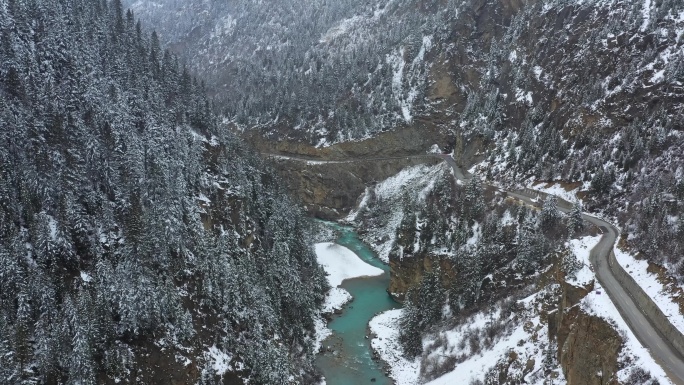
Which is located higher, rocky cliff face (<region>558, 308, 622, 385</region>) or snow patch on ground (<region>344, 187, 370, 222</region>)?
snow patch on ground (<region>344, 187, 370, 222</region>)

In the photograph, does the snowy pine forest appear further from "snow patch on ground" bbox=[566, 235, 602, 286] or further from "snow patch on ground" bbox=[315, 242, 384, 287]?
"snow patch on ground" bbox=[315, 242, 384, 287]

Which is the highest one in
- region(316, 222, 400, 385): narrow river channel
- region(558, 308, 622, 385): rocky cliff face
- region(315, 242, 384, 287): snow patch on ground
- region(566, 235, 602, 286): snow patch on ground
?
region(315, 242, 384, 287): snow patch on ground

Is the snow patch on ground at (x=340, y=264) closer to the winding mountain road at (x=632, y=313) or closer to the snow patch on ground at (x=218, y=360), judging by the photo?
the snow patch on ground at (x=218, y=360)

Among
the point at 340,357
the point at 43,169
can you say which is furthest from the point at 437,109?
the point at 43,169

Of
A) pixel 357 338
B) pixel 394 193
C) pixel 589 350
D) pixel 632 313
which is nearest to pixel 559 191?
pixel 357 338

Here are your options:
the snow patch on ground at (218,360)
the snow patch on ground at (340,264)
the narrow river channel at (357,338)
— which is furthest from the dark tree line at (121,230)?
the snow patch on ground at (340,264)

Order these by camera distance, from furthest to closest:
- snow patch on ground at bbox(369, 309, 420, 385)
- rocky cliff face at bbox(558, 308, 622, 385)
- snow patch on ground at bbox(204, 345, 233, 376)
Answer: snow patch on ground at bbox(369, 309, 420, 385), snow patch on ground at bbox(204, 345, 233, 376), rocky cliff face at bbox(558, 308, 622, 385)

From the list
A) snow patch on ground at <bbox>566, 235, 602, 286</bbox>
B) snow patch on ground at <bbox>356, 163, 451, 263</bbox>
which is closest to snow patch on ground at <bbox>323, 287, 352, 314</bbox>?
snow patch on ground at <bbox>356, 163, 451, 263</bbox>
